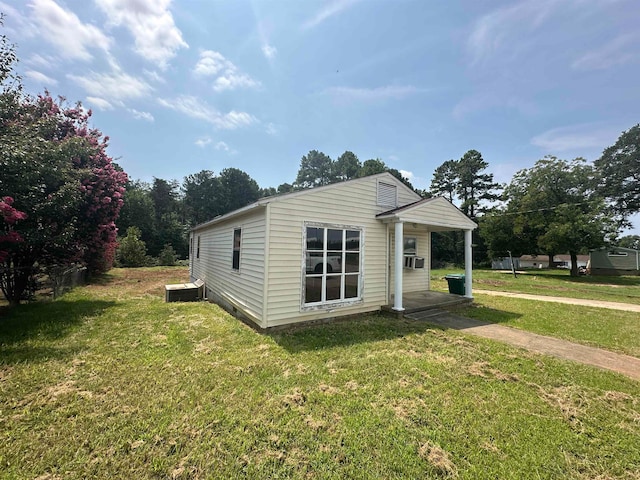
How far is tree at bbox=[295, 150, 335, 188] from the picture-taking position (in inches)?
1948

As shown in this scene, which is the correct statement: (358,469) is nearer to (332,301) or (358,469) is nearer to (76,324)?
(332,301)

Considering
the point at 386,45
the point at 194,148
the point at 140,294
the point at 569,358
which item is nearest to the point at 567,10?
the point at 386,45

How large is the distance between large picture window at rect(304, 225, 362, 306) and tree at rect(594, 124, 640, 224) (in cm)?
3250

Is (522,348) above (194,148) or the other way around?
the other way around

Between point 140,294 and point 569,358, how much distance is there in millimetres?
12884

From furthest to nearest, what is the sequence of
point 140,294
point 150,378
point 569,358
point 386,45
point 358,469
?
1. point 140,294
2. point 386,45
3. point 569,358
4. point 150,378
5. point 358,469

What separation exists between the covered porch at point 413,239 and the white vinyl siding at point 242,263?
3.28 m

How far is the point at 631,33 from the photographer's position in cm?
757

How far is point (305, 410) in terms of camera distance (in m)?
2.90

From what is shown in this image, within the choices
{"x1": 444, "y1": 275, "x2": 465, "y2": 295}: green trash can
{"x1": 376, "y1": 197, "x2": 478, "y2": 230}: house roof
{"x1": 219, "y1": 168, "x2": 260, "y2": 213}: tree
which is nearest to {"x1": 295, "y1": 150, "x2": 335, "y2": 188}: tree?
{"x1": 219, "y1": 168, "x2": 260, "y2": 213}: tree

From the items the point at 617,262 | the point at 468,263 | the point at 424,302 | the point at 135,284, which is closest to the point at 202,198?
the point at 135,284

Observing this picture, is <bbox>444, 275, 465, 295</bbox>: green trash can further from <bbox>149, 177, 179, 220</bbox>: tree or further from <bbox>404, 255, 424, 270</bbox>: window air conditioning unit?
<bbox>149, 177, 179, 220</bbox>: tree

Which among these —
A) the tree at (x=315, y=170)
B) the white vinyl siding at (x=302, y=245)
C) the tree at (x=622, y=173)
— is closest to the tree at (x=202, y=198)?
the tree at (x=315, y=170)

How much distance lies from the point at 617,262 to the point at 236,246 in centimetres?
3890
